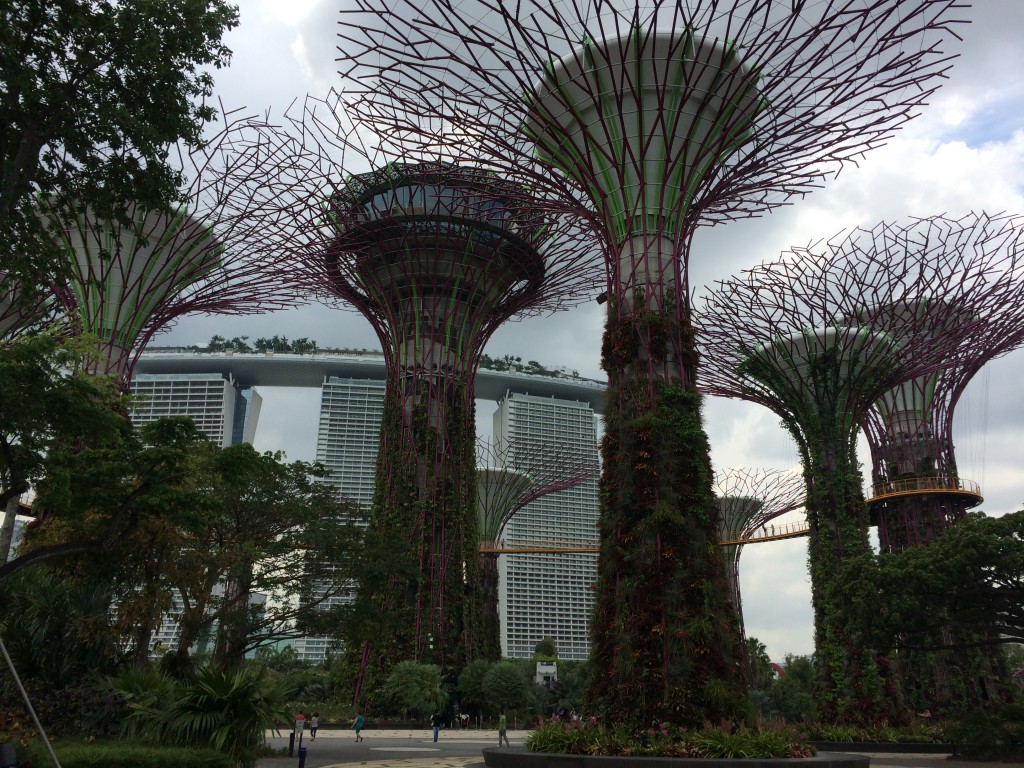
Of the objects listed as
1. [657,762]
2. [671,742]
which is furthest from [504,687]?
[657,762]

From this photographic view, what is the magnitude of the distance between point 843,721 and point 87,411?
24956 millimetres

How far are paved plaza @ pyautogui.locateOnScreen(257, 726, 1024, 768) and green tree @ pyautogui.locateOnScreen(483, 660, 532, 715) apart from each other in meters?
1.37

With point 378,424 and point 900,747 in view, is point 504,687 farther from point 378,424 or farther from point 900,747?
point 378,424

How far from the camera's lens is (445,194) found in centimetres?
3556

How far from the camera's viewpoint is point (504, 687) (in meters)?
32.2

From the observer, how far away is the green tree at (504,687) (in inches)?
1260

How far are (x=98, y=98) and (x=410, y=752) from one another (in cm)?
1662

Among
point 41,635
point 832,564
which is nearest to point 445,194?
point 832,564

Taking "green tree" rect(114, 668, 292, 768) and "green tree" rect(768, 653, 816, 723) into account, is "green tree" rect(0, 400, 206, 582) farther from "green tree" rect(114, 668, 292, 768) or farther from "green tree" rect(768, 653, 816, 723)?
"green tree" rect(768, 653, 816, 723)

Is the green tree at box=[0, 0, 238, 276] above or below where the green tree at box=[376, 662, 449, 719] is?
above

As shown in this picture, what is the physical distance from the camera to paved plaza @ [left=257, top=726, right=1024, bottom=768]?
17312 mm

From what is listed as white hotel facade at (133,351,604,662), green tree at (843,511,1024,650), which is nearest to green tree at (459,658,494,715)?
green tree at (843,511,1024,650)

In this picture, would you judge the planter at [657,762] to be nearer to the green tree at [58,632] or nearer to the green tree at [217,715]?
the green tree at [217,715]

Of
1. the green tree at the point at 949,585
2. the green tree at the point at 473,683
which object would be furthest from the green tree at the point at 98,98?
the green tree at the point at 473,683
